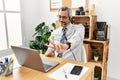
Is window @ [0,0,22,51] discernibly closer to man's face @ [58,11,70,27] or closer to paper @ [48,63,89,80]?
man's face @ [58,11,70,27]

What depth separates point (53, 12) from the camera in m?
3.03

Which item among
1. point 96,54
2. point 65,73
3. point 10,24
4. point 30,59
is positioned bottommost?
point 96,54

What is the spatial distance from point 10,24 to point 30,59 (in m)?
2.09

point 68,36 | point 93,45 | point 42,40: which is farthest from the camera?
point 42,40

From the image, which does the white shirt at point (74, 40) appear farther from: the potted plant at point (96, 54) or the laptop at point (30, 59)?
the potted plant at point (96, 54)

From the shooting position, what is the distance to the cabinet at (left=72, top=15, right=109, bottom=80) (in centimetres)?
223

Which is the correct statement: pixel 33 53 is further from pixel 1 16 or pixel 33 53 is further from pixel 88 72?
pixel 1 16

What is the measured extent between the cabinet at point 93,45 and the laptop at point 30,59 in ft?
3.89

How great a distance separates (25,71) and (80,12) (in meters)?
1.58

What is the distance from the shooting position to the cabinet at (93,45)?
7.33ft

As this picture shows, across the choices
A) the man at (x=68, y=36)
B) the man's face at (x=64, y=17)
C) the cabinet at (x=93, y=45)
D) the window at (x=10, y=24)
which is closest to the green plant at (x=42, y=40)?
the window at (x=10, y=24)

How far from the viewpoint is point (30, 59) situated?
1.13 metres

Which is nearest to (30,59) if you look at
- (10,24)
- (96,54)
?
(96,54)

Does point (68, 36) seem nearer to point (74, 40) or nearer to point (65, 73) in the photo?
point (74, 40)
